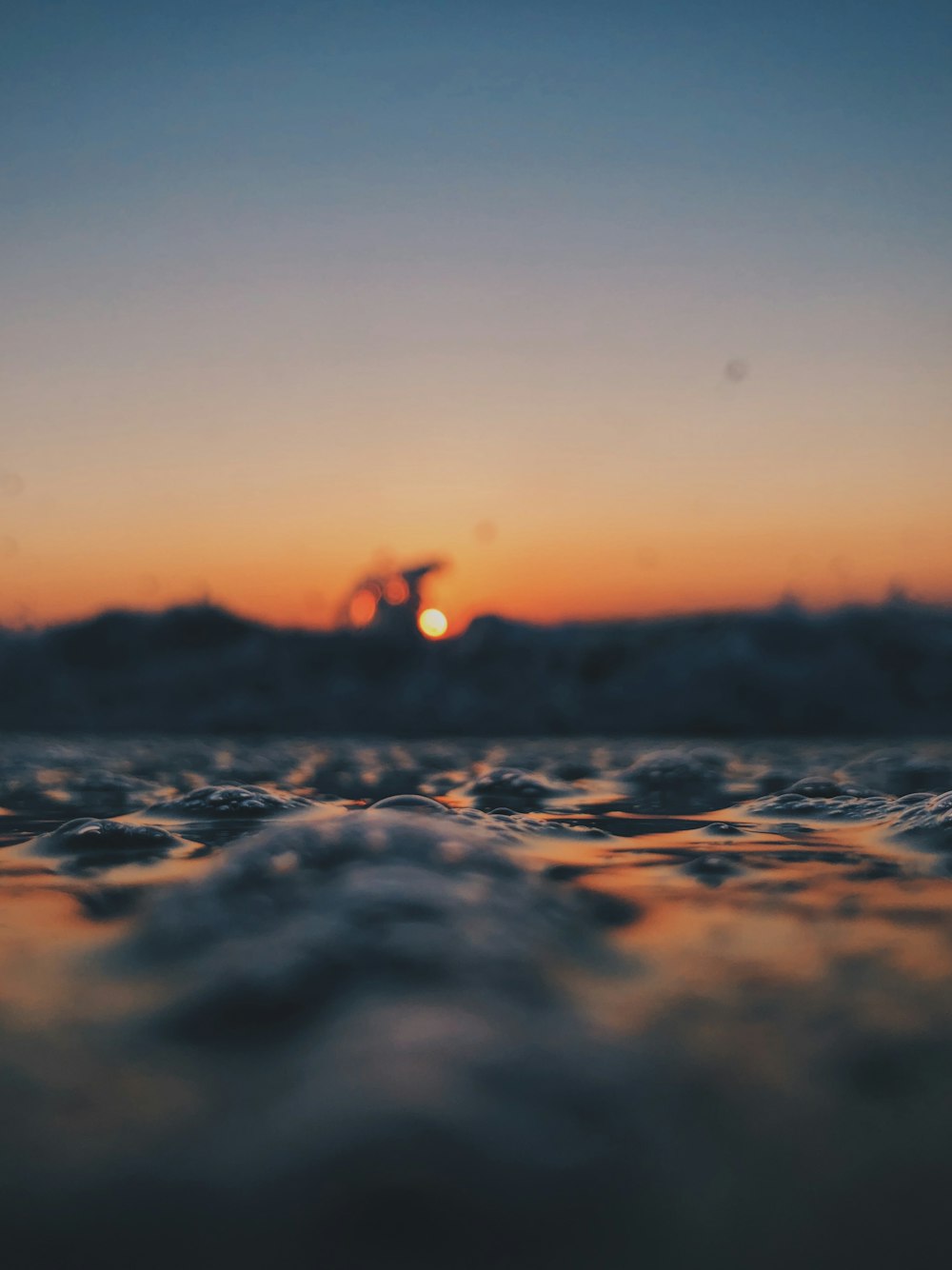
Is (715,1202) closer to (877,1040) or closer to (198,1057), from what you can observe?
(877,1040)

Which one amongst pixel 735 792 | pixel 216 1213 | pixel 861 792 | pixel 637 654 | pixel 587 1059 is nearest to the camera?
pixel 216 1213

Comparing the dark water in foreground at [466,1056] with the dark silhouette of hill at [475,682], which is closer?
the dark water in foreground at [466,1056]

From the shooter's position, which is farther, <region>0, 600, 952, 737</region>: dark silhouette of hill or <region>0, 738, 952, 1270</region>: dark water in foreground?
<region>0, 600, 952, 737</region>: dark silhouette of hill

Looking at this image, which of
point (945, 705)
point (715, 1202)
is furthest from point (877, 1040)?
point (945, 705)

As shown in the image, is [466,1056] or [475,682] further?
[475,682]

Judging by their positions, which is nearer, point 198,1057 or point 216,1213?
point 216,1213

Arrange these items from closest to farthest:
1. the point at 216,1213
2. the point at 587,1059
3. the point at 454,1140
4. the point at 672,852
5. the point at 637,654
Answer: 1. the point at 216,1213
2. the point at 454,1140
3. the point at 587,1059
4. the point at 672,852
5. the point at 637,654

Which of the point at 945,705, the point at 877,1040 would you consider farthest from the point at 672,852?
the point at 945,705

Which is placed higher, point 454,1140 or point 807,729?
point 454,1140
